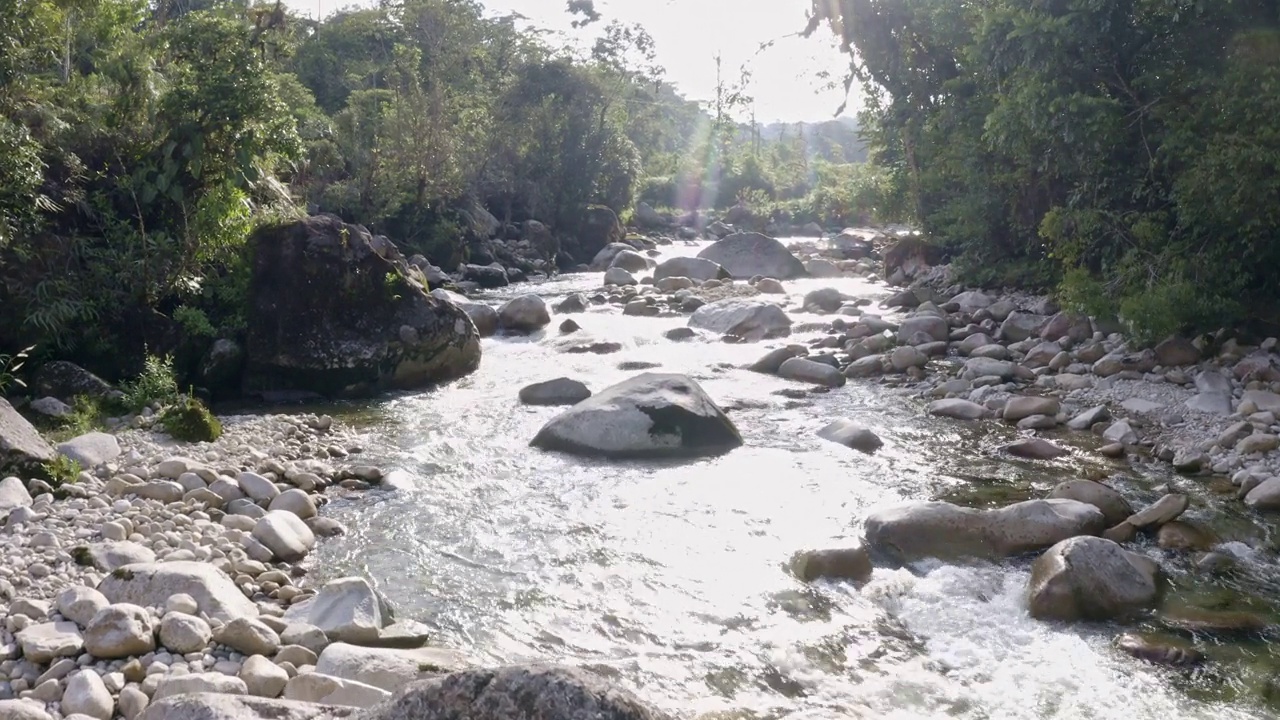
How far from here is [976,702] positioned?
506cm

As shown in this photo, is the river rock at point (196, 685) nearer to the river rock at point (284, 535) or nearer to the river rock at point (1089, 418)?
the river rock at point (284, 535)

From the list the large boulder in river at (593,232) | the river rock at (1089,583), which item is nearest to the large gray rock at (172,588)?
the river rock at (1089,583)

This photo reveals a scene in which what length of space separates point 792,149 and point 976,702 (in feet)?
206

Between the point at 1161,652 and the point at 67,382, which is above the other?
the point at 67,382

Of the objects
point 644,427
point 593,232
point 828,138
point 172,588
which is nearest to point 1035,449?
point 644,427

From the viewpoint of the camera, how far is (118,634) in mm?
4848

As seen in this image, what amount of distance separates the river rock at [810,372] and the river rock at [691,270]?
9.81 metres

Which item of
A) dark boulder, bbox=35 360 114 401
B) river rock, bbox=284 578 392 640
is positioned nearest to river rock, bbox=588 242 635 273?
dark boulder, bbox=35 360 114 401

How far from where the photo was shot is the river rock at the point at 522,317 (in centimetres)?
1642

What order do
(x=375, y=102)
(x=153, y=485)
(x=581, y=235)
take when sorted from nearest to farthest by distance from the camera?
(x=153, y=485) < (x=375, y=102) < (x=581, y=235)

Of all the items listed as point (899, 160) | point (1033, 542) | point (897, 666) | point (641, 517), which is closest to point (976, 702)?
point (897, 666)

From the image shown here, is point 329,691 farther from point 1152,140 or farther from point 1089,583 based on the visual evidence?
point 1152,140

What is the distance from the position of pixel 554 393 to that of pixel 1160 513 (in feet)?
20.5

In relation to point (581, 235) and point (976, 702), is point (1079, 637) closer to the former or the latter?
point (976, 702)
